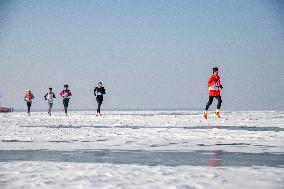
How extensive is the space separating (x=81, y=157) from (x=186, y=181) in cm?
206

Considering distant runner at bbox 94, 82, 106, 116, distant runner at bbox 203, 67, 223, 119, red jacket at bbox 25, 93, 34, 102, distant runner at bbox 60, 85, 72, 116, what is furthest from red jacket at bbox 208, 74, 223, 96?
red jacket at bbox 25, 93, 34, 102

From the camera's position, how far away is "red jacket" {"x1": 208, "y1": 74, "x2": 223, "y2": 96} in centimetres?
1600

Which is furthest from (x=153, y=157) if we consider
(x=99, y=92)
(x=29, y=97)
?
(x=29, y=97)

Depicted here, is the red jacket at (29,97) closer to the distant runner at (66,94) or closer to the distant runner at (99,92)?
the distant runner at (66,94)

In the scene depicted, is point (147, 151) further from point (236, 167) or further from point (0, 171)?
point (0, 171)

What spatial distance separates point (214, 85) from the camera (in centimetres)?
1606

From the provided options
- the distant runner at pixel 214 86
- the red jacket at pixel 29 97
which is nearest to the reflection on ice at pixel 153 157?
the distant runner at pixel 214 86

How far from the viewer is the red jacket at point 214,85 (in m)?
16.0

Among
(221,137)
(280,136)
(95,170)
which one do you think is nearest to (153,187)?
(95,170)

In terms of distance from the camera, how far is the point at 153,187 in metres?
3.02

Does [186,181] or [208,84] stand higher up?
[208,84]

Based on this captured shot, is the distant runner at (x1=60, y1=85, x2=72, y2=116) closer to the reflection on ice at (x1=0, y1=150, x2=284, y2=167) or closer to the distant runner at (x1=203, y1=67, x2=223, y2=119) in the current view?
the distant runner at (x1=203, y1=67, x2=223, y2=119)

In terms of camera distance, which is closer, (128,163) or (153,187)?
(153,187)

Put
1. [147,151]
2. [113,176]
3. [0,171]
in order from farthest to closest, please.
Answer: [147,151] → [0,171] → [113,176]
